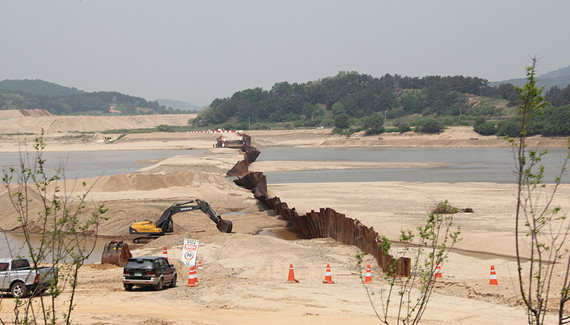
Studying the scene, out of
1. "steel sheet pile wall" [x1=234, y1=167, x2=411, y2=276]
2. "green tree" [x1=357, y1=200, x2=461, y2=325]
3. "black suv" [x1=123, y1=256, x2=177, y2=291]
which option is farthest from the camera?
"steel sheet pile wall" [x1=234, y1=167, x2=411, y2=276]

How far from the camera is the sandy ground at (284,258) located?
15.6 metres

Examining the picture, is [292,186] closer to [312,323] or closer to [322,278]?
[322,278]

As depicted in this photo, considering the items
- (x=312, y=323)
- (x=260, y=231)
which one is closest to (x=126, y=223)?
(x=260, y=231)

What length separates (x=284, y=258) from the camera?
1013 inches

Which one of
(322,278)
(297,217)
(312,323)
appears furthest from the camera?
(297,217)

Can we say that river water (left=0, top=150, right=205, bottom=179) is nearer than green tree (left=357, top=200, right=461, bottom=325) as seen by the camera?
No

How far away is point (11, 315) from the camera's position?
588 inches

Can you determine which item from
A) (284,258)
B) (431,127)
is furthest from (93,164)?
(431,127)

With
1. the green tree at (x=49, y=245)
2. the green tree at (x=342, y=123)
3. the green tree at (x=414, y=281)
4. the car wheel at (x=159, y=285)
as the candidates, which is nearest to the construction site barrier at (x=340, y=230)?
the green tree at (x=414, y=281)

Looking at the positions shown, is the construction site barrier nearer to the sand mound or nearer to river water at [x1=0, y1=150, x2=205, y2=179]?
the sand mound

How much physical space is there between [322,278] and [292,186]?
125ft

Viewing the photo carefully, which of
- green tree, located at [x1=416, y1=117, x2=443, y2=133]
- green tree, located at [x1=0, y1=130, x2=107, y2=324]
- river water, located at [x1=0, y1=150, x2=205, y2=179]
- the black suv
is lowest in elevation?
river water, located at [x1=0, y1=150, x2=205, y2=179]

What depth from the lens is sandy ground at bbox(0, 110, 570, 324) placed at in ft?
51.2

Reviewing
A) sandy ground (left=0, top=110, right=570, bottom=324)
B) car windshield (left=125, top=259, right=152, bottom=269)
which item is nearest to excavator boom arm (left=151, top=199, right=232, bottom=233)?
sandy ground (left=0, top=110, right=570, bottom=324)
